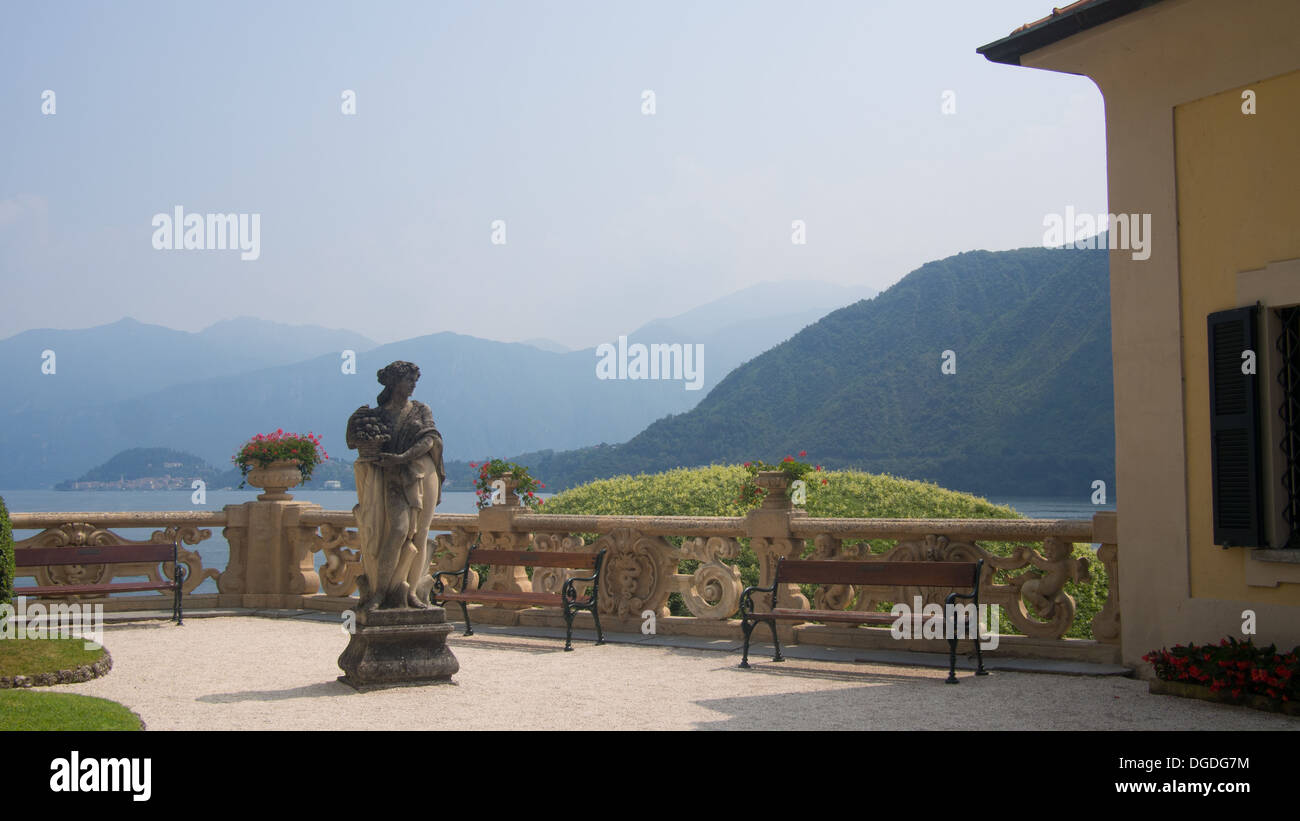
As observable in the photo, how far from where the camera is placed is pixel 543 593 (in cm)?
1156

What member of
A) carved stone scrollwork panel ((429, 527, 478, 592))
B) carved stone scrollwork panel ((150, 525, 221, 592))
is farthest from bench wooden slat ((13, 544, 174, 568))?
carved stone scrollwork panel ((429, 527, 478, 592))

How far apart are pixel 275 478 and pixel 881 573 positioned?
27.1 feet

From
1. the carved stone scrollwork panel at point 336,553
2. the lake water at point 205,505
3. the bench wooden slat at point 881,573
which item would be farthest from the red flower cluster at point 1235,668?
the lake water at point 205,505

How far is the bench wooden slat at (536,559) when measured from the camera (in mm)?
11195

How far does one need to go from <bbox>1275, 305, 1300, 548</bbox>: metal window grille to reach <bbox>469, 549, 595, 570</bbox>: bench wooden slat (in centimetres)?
618

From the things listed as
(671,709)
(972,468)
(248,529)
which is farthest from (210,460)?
(671,709)

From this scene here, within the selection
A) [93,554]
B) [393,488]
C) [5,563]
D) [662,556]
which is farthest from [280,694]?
[93,554]

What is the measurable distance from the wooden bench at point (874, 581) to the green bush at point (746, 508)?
20.0ft

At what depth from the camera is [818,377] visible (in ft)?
177

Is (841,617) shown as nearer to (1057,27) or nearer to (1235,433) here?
(1235,433)

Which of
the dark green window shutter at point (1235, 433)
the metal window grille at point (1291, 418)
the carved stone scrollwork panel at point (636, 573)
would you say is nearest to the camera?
the metal window grille at point (1291, 418)

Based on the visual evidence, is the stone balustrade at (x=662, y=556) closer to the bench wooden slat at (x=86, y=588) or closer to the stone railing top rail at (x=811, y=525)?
the stone railing top rail at (x=811, y=525)
